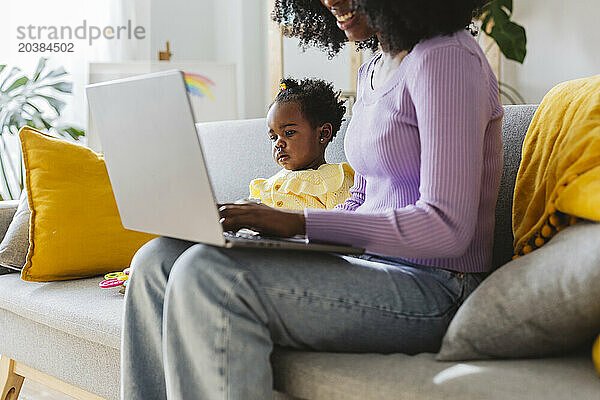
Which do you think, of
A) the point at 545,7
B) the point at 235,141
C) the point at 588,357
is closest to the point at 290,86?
the point at 235,141

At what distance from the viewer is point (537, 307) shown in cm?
98

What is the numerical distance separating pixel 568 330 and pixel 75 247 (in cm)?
137

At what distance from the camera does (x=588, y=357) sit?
3.38 feet

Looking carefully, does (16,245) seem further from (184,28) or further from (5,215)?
(184,28)

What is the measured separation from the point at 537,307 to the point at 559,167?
0.28 metres

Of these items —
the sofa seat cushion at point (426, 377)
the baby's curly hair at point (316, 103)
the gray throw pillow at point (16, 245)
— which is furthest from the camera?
the gray throw pillow at point (16, 245)

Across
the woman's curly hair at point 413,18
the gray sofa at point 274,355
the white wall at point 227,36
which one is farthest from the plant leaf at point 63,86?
the woman's curly hair at point 413,18

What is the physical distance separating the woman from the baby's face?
63 cm

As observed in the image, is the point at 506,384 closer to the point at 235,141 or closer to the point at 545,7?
the point at 235,141

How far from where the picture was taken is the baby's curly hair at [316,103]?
190 centimetres

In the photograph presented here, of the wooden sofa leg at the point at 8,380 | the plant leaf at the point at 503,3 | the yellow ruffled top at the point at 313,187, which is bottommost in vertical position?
the wooden sofa leg at the point at 8,380

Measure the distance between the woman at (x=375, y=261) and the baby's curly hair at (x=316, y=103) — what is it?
0.65 m

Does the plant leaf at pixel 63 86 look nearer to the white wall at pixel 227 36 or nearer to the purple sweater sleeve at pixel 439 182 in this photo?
the white wall at pixel 227 36

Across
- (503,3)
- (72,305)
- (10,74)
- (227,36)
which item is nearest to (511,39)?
(503,3)
